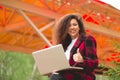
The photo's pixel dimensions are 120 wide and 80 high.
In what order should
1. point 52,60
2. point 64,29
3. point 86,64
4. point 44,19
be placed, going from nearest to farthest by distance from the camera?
point 86,64
point 52,60
point 64,29
point 44,19

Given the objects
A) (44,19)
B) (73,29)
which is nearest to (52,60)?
(73,29)

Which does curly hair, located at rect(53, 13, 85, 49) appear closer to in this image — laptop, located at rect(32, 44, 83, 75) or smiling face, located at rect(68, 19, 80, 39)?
smiling face, located at rect(68, 19, 80, 39)

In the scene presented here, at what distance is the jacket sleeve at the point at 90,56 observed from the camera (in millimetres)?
3045

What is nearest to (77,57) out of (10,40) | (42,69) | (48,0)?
(42,69)

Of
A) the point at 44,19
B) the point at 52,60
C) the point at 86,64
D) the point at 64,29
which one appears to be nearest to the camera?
the point at 86,64

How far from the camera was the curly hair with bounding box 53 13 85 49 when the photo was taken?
329 cm

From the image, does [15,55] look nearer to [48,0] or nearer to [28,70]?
[28,70]

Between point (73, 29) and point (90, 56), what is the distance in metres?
0.32

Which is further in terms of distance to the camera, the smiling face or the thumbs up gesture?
the smiling face

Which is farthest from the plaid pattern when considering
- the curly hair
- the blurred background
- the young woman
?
the blurred background

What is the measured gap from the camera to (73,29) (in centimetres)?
324

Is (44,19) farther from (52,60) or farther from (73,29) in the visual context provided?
(52,60)

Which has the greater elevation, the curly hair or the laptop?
the curly hair

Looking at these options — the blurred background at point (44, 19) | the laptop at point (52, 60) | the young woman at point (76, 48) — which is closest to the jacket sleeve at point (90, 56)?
the young woman at point (76, 48)
